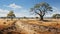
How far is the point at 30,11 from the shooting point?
83.4 meters

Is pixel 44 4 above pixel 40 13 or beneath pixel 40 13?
above

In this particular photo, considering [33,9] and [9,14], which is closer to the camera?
[33,9]

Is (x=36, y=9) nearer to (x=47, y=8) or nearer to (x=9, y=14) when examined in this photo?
(x=47, y=8)

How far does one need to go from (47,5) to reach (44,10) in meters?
3.50

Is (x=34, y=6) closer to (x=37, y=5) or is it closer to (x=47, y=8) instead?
(x=37, y=5)

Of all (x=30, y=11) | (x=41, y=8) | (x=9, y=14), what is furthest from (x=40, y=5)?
(x=9, y=14)

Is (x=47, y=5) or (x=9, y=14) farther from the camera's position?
(x=9, y=14)

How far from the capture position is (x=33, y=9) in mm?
83125

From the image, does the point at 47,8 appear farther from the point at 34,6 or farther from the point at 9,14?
the point at 9,14

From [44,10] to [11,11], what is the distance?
44640 millimetres

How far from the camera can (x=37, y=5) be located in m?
83.6

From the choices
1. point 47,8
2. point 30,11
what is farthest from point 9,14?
point 47,8

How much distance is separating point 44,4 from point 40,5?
258 centimetres

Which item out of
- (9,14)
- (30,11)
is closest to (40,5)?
(30,11)
